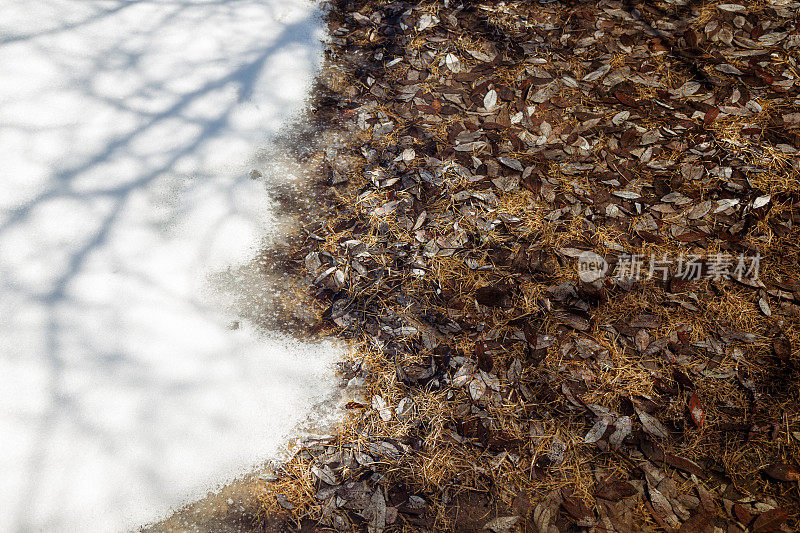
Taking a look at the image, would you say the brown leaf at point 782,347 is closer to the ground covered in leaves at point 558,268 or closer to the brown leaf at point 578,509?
the ground covered in leaves at point 558,268

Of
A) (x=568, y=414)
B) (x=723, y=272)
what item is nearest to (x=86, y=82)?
(x=568, y=414)

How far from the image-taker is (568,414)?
1.77 meters

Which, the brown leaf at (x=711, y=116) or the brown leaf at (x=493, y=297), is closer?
the brown leaf at (x=493, y=297)

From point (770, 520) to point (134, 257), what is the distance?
246cm

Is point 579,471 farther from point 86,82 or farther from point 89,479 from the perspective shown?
point 86,82

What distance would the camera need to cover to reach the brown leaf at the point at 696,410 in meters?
1.74

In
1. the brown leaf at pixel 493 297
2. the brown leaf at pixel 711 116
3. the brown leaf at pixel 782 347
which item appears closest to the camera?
the brown leaf at pixel 782 347

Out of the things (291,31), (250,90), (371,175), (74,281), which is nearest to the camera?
(74,281)

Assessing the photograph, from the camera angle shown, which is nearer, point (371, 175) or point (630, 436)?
point (630, 436)

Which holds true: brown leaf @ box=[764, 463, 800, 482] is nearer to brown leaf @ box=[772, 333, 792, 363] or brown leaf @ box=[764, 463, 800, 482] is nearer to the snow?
brown leaf @ box=[772, 333, 792, 363]

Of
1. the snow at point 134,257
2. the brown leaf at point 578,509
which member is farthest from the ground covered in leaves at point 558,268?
the snow at point 134,257

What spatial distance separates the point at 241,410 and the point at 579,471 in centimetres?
119

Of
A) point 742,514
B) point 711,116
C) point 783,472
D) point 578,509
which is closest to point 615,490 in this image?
point 578,509

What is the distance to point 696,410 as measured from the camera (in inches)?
69.2
